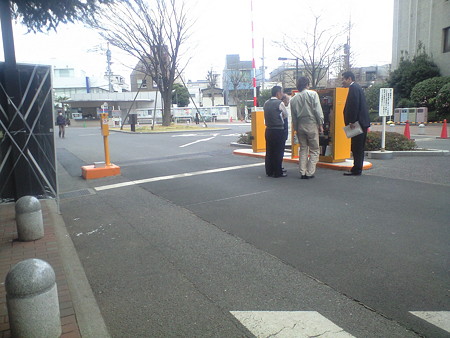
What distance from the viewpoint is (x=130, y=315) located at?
9.59 feet

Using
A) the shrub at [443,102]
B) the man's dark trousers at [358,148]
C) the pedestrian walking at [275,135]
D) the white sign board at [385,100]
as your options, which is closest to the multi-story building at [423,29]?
the shrub at [443,102]

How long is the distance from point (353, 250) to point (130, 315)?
2354 mm

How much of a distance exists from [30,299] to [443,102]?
1104 inches

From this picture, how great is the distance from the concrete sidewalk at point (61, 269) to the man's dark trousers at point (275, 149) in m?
4.36

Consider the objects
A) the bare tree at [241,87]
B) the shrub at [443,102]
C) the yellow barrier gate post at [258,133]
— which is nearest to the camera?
the yellow barrier gate post at [258,133]

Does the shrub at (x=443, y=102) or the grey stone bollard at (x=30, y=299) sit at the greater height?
the shrub at (x=443, y=102)

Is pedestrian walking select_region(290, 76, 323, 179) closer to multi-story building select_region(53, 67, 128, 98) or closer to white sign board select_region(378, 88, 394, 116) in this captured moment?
white sign board select_region(378, 88, 394, 116)

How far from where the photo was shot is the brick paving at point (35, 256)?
278 cm

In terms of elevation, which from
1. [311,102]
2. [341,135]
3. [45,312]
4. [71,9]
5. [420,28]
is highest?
[420,28]

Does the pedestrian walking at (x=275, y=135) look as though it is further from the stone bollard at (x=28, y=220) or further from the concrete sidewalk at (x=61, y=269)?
the stone bollard at (x=28, y=220)

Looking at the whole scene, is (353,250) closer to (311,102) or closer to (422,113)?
(311,102)

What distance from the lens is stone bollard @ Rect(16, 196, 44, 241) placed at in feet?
15.2

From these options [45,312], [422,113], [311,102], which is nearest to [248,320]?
[45,312]

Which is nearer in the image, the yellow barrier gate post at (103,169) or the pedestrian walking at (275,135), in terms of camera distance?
the pedestrian walking at (275,135)
